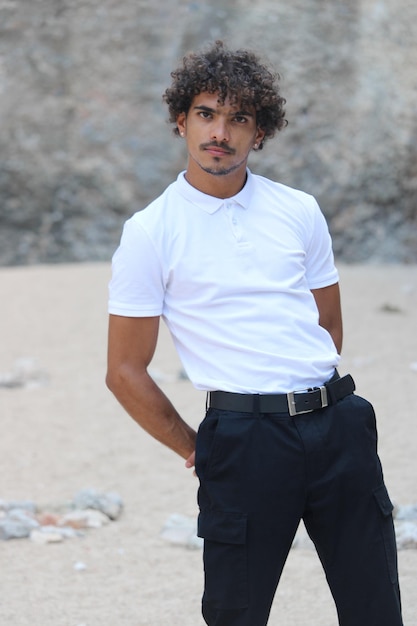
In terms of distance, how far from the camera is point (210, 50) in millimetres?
2516

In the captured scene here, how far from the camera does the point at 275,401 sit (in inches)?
89.0

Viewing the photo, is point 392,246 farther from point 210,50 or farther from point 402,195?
point 210,50

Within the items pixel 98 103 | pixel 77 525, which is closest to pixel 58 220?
pixel 98 103

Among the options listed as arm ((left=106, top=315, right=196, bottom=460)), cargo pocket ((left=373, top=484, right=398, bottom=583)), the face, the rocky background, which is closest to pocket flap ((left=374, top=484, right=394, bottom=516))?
cargo pocket ((left=373, top=484, right=398, bottom=583))

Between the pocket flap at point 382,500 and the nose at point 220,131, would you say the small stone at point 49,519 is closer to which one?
the pocket flap at point 382,500

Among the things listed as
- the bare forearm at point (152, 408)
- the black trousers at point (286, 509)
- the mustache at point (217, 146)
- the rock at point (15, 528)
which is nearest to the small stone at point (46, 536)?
the rock at point (15, 528)

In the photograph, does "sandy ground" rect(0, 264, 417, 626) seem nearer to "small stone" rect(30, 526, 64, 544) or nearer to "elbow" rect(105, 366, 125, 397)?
"small stone" rect(30, 526, 64, 544)

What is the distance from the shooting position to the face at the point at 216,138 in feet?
7.94

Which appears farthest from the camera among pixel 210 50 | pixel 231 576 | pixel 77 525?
pixel 77 525

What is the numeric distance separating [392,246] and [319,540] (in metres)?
10.2

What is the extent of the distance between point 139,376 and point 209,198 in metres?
0.43

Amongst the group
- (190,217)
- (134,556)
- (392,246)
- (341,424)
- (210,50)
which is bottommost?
(134,556)

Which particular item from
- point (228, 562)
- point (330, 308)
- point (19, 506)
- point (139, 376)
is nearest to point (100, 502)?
point (19, 506)

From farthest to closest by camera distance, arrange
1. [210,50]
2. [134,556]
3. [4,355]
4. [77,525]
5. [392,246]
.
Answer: [392,246], [4,355], [77,525], [134,556], [210,50]
